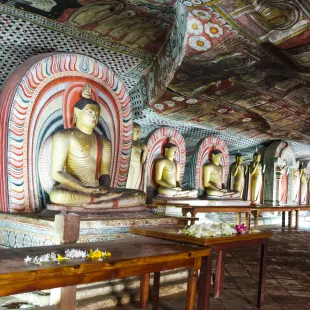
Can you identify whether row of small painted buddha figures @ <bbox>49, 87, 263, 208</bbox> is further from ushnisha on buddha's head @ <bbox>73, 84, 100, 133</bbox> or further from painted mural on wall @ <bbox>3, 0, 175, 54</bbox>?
painted mural on wall @ <bbox>3, 0, 175, 54</bbox>

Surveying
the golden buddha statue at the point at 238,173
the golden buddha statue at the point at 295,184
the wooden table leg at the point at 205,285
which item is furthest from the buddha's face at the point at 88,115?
the golden buddha statue at the point at 295,184

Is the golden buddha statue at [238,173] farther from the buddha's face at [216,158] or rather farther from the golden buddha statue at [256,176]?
the buddha's face at [216,158]

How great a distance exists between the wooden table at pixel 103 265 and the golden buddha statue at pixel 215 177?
750 cm

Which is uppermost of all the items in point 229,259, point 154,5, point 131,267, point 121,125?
point 154,5

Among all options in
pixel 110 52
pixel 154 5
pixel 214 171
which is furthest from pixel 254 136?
pixel 154 5

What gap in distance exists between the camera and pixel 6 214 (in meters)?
4.36

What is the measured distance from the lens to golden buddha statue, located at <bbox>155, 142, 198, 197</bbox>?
8742 mm

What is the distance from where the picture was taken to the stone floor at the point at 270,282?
3.63m

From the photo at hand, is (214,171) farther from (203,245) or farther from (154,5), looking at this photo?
(203,245)

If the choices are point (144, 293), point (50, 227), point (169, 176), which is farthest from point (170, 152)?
point (144, 293)

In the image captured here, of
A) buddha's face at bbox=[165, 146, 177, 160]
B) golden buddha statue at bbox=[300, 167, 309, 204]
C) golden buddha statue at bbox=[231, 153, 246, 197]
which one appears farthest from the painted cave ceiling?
golden buddha statue at bbox=[300, 167, 309, 204]

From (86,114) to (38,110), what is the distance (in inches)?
24.9

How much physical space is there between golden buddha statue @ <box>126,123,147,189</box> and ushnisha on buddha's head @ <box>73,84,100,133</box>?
2526 millimetres

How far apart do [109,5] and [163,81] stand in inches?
91.3
